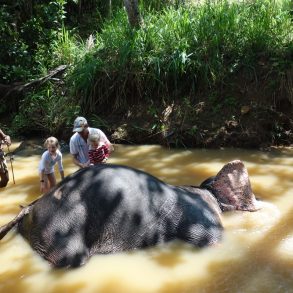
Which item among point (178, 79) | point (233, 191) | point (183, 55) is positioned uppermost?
point (183, 55)

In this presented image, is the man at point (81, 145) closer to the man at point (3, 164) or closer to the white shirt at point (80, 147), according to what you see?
the white shirt at point (80, 147)

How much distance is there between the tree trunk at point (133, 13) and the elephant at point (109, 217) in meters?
4.61

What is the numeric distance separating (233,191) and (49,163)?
204 centimetres

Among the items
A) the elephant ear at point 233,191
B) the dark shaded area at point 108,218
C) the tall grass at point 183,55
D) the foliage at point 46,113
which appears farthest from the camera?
the foliage at point 46,113

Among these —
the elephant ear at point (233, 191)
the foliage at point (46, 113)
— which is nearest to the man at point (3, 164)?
the foliage at point (46, 113)

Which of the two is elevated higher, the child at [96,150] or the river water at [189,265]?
the child at [96,150]

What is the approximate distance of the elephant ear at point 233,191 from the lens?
493cm

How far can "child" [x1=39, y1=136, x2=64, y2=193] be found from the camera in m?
5.14

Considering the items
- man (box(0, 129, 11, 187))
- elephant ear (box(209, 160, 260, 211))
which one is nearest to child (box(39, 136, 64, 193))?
man (box(0, 129, 11, 187))

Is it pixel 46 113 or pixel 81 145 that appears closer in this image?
pixel 81 145

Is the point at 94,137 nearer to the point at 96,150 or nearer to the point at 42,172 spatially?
the point at 96,150

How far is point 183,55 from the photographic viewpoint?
24.7ft

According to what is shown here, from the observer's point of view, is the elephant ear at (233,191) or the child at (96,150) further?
the child at (96,150)

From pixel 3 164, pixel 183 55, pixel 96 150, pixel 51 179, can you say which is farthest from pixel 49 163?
pixel 183 55
